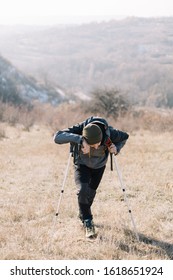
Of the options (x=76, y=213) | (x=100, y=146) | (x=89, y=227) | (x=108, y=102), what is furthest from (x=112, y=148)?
(x=108, y=102)

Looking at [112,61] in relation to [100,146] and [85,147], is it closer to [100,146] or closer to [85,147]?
[100,146]

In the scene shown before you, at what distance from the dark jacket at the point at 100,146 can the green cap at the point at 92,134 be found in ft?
0.70

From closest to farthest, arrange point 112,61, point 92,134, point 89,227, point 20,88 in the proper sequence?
point 92,134
point 89,227
point 20,88
point 112,61

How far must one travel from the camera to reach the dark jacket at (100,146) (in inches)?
219

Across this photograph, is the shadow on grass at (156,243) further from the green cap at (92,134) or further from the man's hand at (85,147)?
the green cap at (92,134)

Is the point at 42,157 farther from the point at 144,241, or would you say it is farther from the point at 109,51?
the point at 109,51

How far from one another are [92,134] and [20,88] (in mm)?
64789

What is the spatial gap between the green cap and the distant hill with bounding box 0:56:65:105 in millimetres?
51090

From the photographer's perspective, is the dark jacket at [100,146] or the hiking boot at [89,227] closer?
the dark jacket at [100,146]

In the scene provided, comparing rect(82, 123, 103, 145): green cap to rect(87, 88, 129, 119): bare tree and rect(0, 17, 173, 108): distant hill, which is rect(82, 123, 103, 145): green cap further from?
rect(0, 17, 173, 108): distant hill

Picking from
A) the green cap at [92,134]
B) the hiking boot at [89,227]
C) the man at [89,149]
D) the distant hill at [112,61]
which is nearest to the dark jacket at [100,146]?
the man at [89,149]

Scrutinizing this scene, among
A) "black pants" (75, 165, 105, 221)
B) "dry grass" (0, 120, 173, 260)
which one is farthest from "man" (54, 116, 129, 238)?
"dry grass" (0, 120, 173, 260)

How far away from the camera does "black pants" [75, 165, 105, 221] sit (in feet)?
18.9

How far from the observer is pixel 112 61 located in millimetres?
159500
